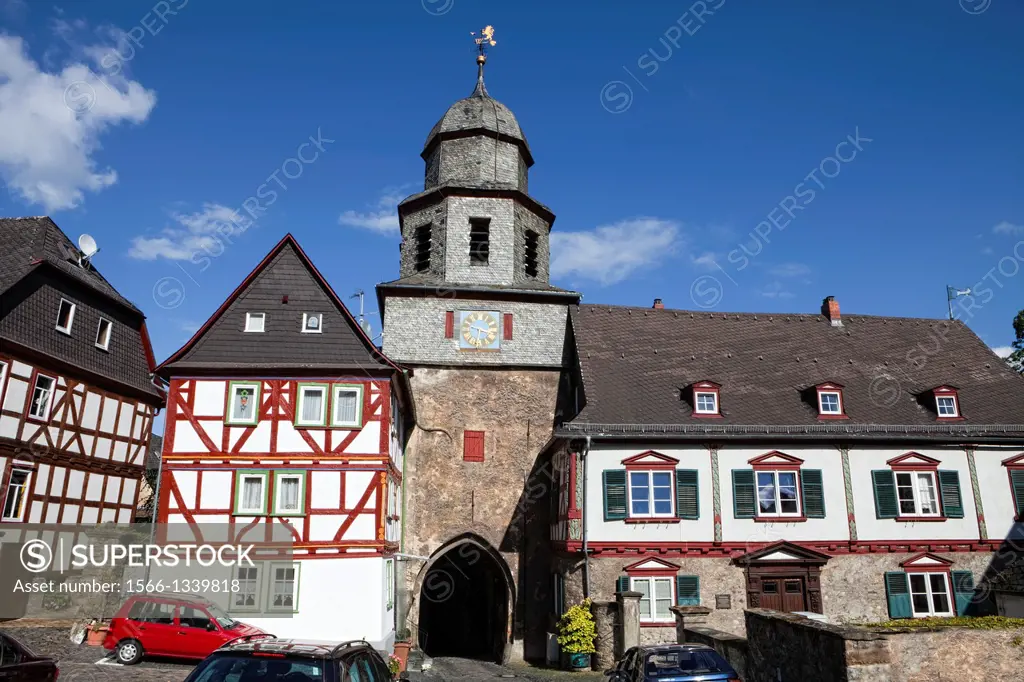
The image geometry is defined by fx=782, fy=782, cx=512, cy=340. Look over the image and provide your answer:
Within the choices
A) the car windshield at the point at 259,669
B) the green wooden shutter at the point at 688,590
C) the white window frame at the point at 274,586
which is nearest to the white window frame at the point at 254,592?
the white window frame at the point at 274,586

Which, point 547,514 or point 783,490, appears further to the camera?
point 547,514

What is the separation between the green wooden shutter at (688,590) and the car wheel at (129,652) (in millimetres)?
14127

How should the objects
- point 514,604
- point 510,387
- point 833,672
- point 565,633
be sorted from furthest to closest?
point 510,387, point 514,604, point 565,633, point 833,672

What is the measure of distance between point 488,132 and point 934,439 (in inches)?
759

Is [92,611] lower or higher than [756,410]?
lower

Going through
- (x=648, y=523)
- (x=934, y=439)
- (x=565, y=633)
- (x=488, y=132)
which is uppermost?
(x=488, y=132)

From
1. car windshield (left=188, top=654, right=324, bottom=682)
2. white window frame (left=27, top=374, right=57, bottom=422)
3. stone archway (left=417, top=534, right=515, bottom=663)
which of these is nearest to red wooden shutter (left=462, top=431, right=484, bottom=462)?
stone archway (left=417, top=534, right=515, bottom=663)

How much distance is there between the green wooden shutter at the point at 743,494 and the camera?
77.4 ft

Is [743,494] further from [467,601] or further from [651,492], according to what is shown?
[467,601]

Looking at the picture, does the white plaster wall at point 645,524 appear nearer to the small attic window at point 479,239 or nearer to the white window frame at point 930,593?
the white window frame at point 930,593

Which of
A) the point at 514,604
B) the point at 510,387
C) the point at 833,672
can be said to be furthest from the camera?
the point at 510,387

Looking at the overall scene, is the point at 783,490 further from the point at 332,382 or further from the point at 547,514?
the point at 332,382

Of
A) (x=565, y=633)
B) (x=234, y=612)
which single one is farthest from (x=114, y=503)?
(x=565, y=633)

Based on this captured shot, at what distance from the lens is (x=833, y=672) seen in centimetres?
1133
